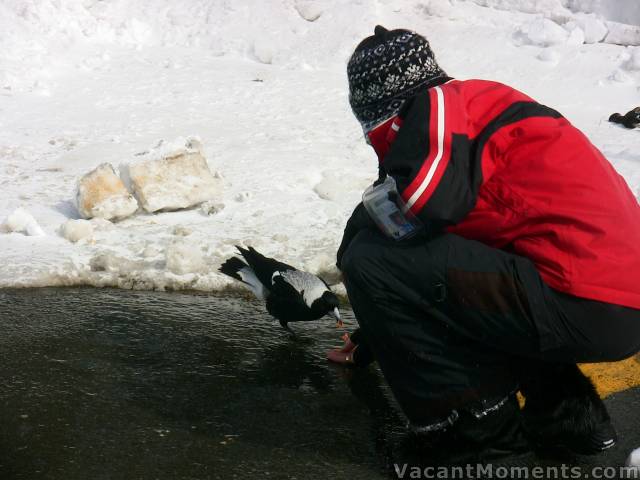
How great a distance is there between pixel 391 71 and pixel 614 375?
1.69 m

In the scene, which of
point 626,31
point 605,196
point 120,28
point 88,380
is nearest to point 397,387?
point 605,196

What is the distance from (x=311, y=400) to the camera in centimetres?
276

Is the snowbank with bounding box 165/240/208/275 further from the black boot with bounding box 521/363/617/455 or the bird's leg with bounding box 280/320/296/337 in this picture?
the black boot with bounding box 521/363/617/455

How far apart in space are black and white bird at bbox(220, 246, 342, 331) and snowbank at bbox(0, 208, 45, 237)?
5.07ft

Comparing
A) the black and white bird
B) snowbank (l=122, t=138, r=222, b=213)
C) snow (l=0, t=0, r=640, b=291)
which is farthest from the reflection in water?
snowbank (l=122, t=138, r=222, b=213)

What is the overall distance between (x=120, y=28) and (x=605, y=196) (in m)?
8.00

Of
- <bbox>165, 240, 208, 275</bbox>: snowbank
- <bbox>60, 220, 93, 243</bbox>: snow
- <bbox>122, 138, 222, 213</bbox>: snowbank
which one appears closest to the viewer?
<bbox>165, 240, 208, 275</bbox>: snowbank

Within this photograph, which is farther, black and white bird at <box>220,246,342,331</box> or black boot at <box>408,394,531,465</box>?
black and white bird at <box>220,246,342,331</box>

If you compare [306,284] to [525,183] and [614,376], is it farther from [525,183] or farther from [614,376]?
[525,183]

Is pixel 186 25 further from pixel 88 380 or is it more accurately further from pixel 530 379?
pixel 530 379

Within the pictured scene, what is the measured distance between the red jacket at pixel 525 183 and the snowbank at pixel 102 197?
2.97 metres

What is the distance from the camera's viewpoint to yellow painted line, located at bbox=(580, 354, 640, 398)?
2.93m

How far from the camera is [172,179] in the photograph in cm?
490

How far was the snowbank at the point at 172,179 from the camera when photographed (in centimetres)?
486
